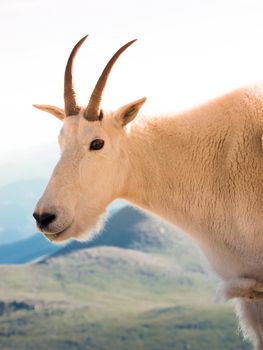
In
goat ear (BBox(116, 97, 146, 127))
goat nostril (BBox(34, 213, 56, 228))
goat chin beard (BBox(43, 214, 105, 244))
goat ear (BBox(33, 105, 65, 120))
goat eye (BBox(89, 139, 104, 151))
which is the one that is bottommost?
goat chin beard (BBox(43, 214, 105, 244))

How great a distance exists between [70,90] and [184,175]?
223 centimetres

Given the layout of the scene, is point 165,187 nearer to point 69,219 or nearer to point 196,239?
point 196,239

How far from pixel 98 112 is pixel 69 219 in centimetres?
170

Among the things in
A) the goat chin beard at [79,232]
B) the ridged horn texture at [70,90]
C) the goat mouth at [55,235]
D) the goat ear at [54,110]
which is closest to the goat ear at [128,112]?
the ridged horn texture at [70,90]

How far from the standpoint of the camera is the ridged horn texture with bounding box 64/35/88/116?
11.0 metres

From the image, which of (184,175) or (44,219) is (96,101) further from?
(44,219)

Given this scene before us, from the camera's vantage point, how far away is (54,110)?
11.7m

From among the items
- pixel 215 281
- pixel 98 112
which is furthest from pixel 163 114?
pixel 215 281

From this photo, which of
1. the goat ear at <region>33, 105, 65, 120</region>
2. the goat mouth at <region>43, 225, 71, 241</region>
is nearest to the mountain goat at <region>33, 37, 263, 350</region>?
the goat mouth at <region>43, 225, 71, 241</region>

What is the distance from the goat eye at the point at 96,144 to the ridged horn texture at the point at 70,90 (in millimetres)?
701

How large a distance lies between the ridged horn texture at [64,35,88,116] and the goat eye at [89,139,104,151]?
2.30ft

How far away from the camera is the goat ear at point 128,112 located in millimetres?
10375

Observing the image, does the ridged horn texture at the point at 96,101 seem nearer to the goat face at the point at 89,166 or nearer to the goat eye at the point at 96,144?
the goat face at the point at 89,166

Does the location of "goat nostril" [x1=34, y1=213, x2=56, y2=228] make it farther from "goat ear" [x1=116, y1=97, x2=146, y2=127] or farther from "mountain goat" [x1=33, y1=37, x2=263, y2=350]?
"goat ear" [x1=116, y1=97, x2=146, y2=127]
